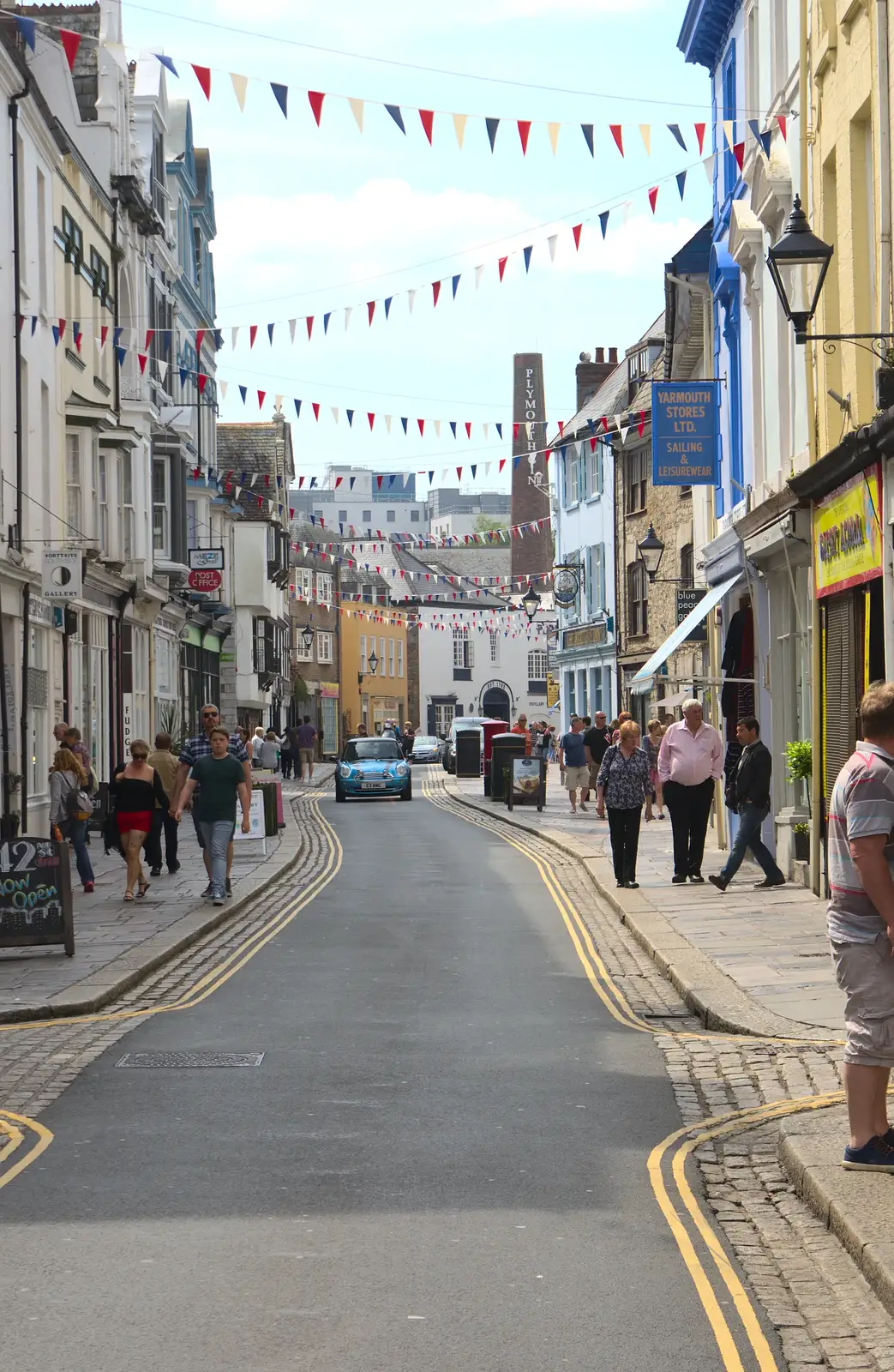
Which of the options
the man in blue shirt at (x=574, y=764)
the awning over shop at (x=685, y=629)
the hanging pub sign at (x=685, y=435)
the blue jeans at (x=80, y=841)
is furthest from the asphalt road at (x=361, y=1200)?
the man in blue shirt at (x=574, y=764)

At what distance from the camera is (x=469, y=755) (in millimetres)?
56000

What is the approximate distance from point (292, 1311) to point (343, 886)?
49.4 ft

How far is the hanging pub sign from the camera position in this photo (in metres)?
23.7

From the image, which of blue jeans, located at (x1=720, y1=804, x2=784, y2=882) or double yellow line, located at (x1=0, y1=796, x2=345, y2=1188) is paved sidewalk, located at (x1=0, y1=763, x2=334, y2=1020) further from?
blue jeans, located at (x1=720, y1=804, x2=784, y2=882)

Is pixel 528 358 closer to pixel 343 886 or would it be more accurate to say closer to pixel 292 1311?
pixel 343 886

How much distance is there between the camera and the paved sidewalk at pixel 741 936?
1088 centimetres

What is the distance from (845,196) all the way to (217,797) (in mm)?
8156

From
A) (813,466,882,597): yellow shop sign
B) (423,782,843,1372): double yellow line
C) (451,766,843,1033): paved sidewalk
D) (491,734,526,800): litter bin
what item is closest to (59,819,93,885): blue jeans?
(451,766,843,1033): paved sidewalk

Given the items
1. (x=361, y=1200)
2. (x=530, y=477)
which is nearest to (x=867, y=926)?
(x=361, y=1200)

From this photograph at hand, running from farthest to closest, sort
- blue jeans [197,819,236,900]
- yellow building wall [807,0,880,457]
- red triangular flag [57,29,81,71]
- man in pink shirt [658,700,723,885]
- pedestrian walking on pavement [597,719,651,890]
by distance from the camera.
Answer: man in pink shirt [658,700,723,885], pedestrian walking on pavement [597,719,651,890], blue jeans [197,819,236,900], yellow building wall [807,0,880,457], red triangular flag [57,29,81,71]

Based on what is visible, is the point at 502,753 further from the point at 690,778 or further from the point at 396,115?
the point at 396,115

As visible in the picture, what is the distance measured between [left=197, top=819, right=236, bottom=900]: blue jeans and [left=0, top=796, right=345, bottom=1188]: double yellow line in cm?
68

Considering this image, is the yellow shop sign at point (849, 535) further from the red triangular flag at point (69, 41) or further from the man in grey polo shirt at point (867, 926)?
the man in grey polo shirt at point (867, 926)

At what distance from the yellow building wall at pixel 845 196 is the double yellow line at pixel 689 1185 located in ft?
19.3
